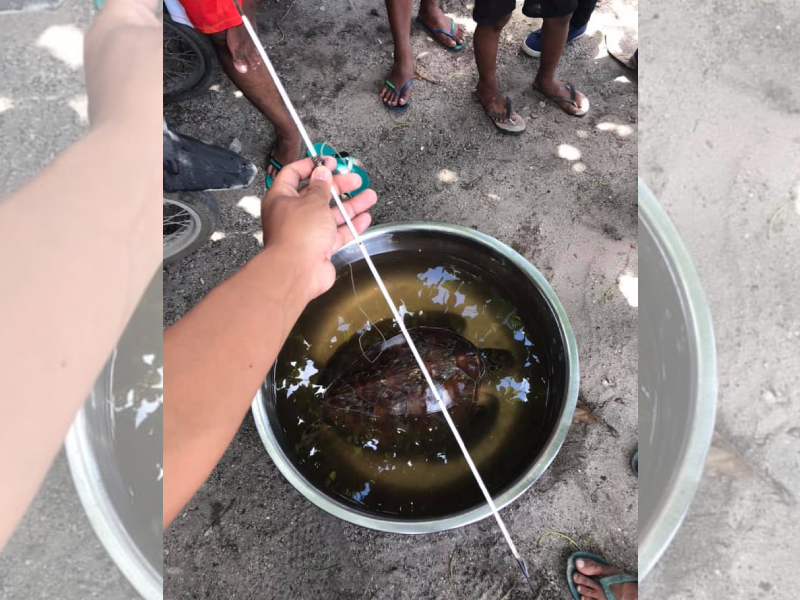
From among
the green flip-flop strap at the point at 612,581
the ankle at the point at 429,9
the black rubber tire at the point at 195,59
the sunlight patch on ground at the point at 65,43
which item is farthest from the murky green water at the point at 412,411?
the ankle at the point at 429,9

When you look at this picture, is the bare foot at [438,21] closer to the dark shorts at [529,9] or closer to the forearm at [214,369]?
the dark shorts at [529,9]

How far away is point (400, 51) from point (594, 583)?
229 cm

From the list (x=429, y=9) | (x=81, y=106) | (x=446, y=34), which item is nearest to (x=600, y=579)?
(x=81, y=106)

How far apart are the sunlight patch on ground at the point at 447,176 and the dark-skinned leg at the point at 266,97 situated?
0.66 meters

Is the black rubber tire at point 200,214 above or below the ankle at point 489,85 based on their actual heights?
below

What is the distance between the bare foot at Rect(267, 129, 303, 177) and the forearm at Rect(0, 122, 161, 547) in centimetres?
135

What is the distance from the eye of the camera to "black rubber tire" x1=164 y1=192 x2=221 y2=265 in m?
1.70

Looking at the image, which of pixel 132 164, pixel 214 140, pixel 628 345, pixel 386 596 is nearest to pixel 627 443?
pixel 628 345

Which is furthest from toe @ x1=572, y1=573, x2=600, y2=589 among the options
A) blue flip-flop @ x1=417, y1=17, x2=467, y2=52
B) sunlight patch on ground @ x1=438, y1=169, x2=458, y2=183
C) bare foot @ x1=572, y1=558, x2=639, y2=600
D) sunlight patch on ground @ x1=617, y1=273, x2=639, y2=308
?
blue flip-flop @ x1=417, y1=17, x2=467, y2=52

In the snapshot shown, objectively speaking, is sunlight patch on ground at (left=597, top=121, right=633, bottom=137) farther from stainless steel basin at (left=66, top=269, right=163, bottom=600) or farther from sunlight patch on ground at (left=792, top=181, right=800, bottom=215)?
stainless steel basin at (left=66, top=269, right=163, bottom=600)

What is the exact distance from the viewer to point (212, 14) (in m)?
1.56

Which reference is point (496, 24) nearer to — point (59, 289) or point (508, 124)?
point (508, 124)

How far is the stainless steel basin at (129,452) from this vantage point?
93cm

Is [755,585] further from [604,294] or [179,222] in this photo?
[179,222]
